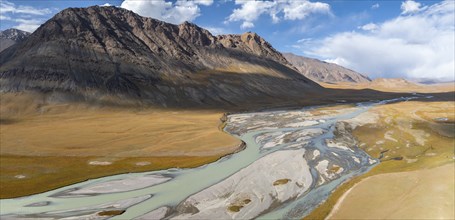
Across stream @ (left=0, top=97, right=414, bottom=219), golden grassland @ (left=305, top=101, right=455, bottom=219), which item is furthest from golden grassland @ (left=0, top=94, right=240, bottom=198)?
golden grassland @ (left=305, top=101, right=455, bottom=219)

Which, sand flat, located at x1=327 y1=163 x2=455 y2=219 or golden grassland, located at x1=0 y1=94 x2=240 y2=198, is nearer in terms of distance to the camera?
sand flat, located at x1=327 y1=163 x2=455 y2=219

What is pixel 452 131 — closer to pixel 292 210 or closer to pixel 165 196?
pixel 292 210

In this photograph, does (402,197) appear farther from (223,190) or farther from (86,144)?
(86,144)

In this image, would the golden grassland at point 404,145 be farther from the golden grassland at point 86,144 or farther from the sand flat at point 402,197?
the golden grassland at point 86,144

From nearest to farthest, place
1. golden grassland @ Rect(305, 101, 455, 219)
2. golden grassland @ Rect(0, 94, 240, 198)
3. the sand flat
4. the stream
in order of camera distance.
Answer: the sand flat, the stream, golden grassland @ Rect(305, 101, 455, 219), golden grassland @ Rect(0, 94, 240, 198)

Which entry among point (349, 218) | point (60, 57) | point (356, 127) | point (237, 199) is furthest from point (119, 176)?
point (60, 57)

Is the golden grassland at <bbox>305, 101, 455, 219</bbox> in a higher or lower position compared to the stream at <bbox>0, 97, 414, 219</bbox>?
higher

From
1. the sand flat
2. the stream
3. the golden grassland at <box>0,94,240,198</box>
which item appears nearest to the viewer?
the sand flat

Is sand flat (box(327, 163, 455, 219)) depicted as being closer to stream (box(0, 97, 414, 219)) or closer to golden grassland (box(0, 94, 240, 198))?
stream (box(0, 97, 414, 219))
